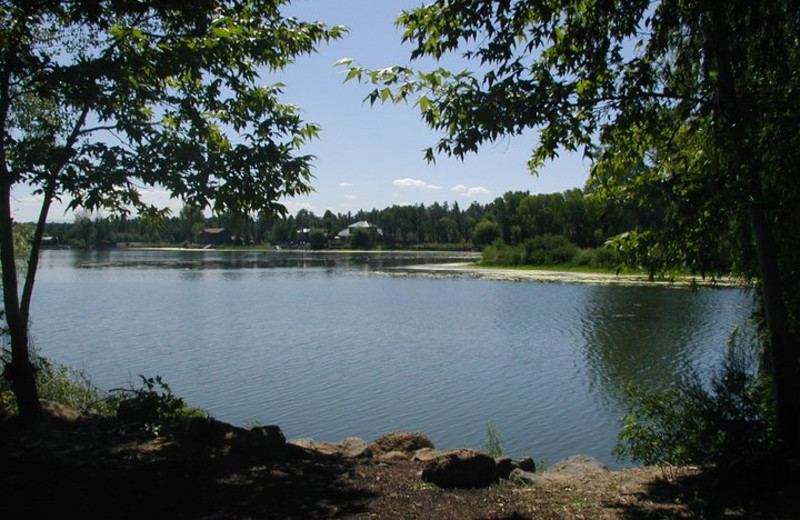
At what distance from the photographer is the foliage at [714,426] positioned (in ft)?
20.5

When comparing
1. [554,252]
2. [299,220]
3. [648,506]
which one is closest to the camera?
[648,506]

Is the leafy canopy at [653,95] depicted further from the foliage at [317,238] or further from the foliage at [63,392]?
the foliage at [317,238]

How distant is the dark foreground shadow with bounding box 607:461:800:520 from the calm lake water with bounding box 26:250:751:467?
5.26 m

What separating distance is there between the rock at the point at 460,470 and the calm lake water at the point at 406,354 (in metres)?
4.75

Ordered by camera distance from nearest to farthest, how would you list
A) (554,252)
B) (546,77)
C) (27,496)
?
1. (27,496)
2. (546,77)
3. (554,252)

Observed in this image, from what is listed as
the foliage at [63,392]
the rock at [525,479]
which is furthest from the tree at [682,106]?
the foliage at [63,392]

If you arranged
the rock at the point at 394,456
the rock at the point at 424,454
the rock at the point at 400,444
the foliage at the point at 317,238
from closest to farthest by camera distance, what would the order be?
the rock at the point at 424,454
the rock at the point at 394,456
the rock at the point at 400,444
the foliage at the point at 317,238

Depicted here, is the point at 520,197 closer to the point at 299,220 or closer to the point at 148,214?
the point at 299,220

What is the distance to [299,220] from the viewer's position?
195m

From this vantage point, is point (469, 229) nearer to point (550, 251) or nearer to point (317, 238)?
point (317, 238)

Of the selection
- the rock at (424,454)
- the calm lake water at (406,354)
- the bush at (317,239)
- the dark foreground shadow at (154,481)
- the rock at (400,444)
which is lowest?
the calm lake water at (406,354)

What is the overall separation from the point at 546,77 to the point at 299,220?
191846 mm

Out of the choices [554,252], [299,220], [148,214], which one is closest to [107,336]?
[148,214]

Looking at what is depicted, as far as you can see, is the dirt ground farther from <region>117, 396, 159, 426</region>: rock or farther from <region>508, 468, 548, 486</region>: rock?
<region>117, 396, 159, 426</region>: rock
